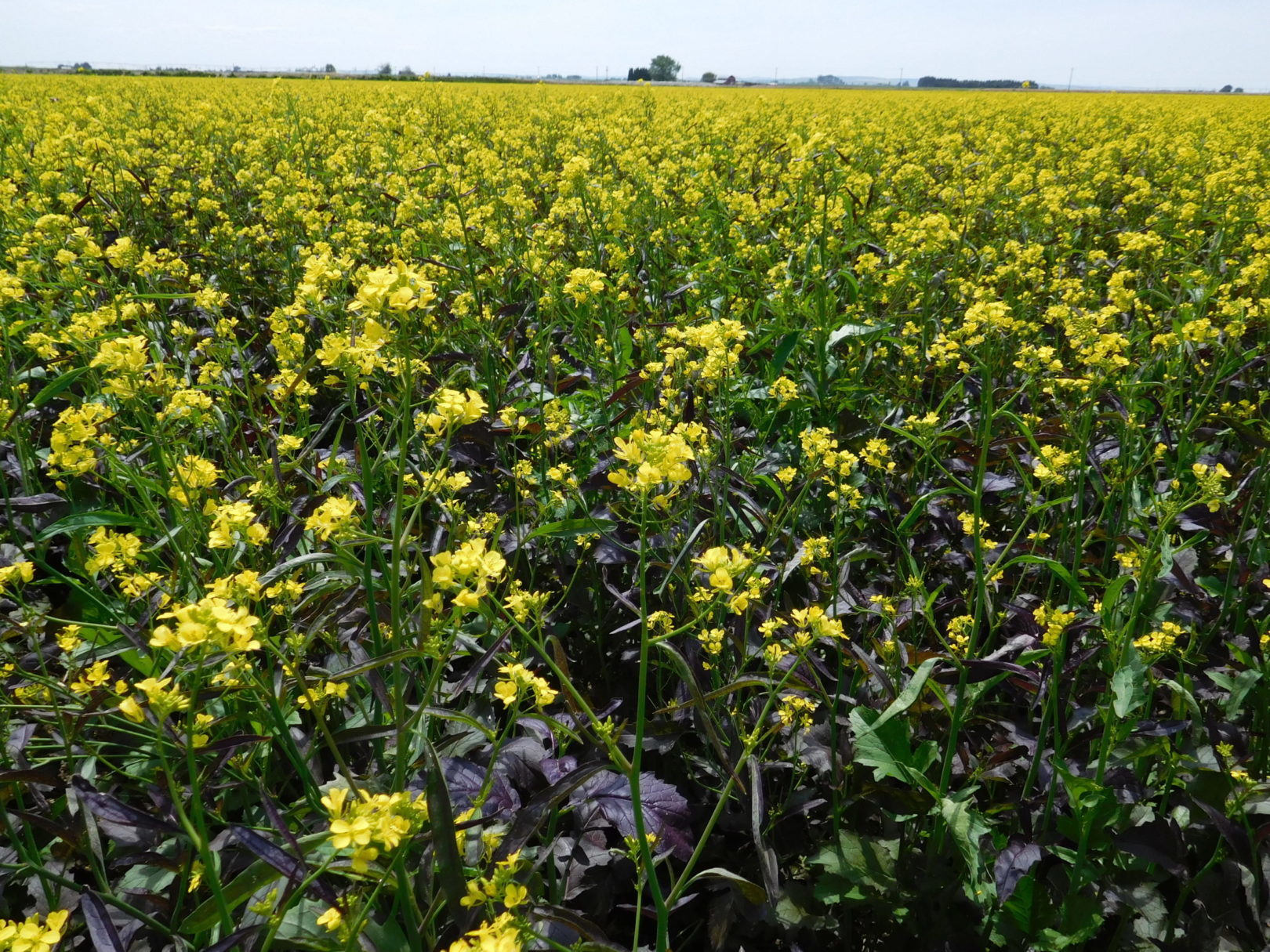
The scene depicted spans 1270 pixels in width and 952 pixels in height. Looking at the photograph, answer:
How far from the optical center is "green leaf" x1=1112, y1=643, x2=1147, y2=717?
151 cm

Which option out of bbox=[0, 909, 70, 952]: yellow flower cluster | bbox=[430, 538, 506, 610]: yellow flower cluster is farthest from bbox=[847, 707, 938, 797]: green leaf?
bbox=[0, 909, 70, 952]: yellow flower cluster

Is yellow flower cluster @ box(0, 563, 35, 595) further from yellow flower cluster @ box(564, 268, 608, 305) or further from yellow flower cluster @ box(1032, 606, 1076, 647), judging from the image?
yellow flower cluster @ box(1032, 606, 1076, 647)

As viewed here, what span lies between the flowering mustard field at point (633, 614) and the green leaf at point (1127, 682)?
0.01m

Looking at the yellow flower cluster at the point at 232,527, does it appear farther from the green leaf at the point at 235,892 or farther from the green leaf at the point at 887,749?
the green leaf at the point at 887,749

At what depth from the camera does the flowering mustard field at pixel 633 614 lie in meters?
1.29

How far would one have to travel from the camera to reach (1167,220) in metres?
4.68

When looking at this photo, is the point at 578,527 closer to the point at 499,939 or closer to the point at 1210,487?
the point at 499,939

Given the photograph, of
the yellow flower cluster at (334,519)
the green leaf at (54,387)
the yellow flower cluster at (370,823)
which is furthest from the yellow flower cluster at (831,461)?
the green leaf at (54,387)

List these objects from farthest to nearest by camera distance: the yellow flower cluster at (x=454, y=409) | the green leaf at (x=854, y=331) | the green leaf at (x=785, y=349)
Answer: the green leaf at (x=854, y=331) < the green leaf at (x=785, y=349) < the yellow flower cluster at (x=454, y=409)

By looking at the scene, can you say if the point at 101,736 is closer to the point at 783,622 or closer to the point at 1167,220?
the point at 783,622

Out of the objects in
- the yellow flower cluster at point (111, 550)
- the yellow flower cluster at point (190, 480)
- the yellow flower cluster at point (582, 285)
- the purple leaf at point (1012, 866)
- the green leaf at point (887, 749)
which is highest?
the yellow flower cluster at point (582, 285)

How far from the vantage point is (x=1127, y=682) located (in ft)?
5.02

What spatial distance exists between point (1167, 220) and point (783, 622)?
4.57 metres

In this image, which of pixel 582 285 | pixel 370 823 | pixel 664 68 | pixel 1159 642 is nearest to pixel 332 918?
pixel 370 823
